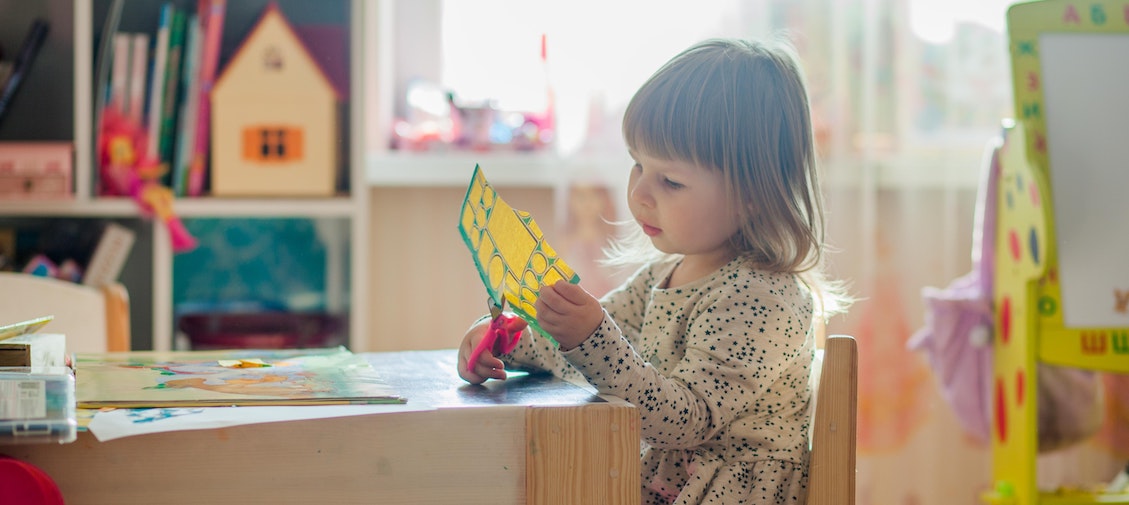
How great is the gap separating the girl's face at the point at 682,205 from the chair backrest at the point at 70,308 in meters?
0.68

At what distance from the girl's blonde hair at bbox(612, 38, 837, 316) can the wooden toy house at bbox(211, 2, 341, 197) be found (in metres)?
0.94

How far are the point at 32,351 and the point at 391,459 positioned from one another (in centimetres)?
28

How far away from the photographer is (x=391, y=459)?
0.71 meters

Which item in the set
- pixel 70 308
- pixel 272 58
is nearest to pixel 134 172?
pixel 272 58

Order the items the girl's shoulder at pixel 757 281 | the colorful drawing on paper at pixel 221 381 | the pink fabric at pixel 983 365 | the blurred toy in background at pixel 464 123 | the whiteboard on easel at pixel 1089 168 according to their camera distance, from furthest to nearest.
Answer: the blurred toy in background at pixel 464 123 → the pink fabric at pixel 983 365 → the whiteboard on easel at pixel 1089 168 → the girl's shoulder at pixel 757 281 → the colorful drawing on paper at pixel 221 381

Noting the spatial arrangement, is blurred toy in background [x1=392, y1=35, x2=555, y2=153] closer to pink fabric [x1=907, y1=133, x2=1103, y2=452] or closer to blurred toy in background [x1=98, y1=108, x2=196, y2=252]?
blurred toy in background [x1=98, y1=108, x2=196, y2=252]

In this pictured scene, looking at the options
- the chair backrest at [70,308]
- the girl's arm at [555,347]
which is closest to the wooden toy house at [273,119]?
the chair backrest at [70,308]

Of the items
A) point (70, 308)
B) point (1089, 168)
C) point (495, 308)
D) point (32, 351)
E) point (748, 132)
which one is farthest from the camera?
point (1089, 168)

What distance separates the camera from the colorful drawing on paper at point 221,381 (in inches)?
29.1

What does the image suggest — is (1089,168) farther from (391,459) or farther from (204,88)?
(204,88)

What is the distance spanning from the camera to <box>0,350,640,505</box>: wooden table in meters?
0.68

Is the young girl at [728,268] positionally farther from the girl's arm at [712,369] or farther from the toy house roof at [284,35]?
the toy house roof at [284,35]

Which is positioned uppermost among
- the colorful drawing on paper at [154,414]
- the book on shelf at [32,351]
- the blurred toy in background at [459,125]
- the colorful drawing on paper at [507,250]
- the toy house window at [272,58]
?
the toy house window at [272,58]

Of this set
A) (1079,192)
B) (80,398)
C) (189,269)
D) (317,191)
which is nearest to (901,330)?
(1079,192)
